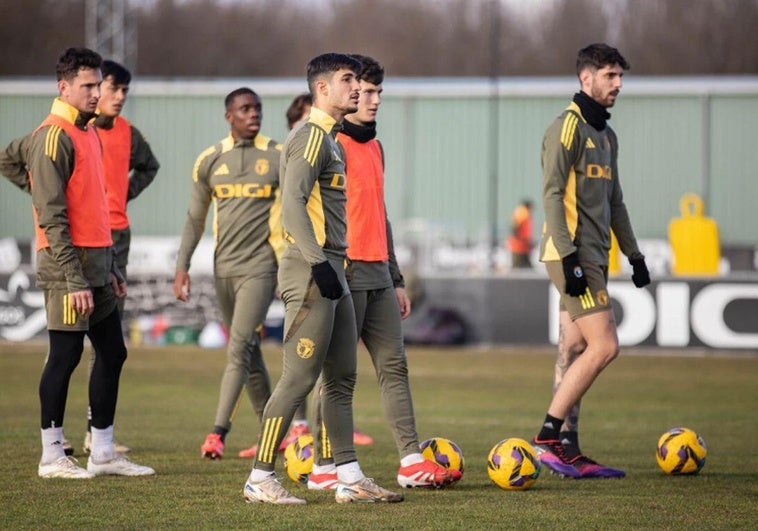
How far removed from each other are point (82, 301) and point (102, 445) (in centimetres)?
100

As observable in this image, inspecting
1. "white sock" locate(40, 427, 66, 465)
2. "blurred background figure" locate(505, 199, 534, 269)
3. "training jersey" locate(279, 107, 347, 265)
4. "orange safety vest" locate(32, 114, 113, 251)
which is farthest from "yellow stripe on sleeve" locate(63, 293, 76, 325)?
"blurred background figure" locate(505, 199, 534, 269)

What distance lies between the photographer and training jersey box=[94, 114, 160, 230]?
9836mm

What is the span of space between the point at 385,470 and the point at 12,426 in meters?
3.64

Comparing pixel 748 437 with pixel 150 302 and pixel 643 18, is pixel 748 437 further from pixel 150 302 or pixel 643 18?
pixel 643 18

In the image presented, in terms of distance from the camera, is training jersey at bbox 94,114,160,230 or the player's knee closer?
the player's knee

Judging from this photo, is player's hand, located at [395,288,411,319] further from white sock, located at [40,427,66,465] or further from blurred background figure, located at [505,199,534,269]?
blurred background figure, located at [505,199,534,269]

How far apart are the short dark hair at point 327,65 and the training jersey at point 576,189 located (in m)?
1.81

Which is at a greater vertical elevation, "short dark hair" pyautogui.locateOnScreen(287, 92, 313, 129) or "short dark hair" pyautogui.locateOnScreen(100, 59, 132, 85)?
"short dark hair" pyautogui.locateOnScreen(100, 59, 132, 85)

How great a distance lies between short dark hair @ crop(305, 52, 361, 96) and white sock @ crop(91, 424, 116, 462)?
256cm

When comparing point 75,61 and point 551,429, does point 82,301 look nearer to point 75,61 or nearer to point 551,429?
point 75,61

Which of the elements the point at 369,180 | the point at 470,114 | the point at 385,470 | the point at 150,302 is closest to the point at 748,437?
the point at 385,470

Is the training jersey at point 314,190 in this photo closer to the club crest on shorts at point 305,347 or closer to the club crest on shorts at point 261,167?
the club crest on shorts at point 305,347

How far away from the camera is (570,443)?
8867mm

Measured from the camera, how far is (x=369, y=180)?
827 cm
